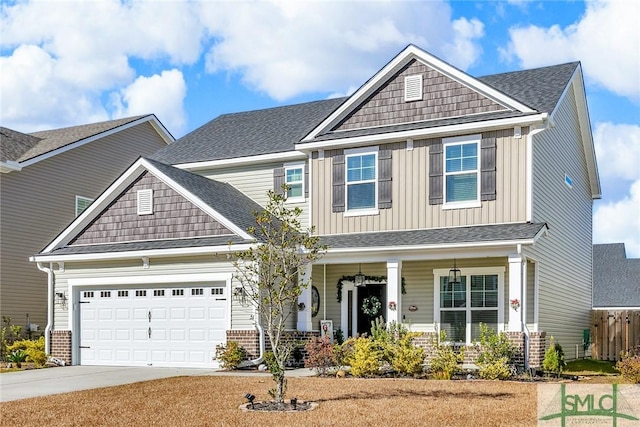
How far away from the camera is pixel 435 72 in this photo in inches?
807

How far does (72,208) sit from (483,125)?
15.5 m

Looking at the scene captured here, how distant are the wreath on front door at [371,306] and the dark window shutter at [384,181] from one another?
285 centimetres

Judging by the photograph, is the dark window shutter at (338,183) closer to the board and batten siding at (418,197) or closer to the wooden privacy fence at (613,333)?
the board and batten siding at (418,197)

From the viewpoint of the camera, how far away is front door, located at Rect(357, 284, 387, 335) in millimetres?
21781

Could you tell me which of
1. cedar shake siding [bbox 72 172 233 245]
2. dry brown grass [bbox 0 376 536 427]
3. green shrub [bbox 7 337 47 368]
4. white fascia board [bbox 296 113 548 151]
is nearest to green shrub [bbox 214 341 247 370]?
dry brown grass [bbox 0 376 536 427]

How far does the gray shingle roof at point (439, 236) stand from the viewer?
18.0m

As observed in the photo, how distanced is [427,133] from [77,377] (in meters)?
10.5

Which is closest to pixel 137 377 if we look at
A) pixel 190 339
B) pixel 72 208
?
pixel 190 339

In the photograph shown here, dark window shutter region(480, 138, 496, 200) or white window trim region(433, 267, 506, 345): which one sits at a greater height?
dark window shutter region(480, 138, 496, 200)

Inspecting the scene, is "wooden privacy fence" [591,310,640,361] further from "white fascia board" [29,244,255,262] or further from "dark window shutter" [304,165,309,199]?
"white fascia board" [29,244,255,262]

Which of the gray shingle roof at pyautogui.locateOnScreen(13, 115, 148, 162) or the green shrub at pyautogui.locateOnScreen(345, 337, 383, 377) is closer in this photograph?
the green shrub at pyautogui.locateOnScreen(345, 337, 383, 377)

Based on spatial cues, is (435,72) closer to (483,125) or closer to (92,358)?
(483,125)

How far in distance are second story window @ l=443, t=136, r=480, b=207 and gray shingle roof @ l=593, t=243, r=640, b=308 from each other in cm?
1985

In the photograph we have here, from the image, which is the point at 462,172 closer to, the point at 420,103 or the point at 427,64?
the point at 420,103
